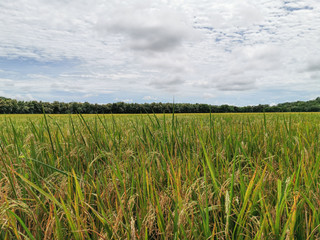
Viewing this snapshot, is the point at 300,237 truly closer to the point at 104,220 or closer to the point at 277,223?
the point at 277,223

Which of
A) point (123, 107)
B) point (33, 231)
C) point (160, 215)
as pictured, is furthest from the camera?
point (123, 107)

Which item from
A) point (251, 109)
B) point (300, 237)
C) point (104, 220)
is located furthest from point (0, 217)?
point (251, 109)

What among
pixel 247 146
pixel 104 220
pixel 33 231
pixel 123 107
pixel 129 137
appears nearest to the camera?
pixel 104 220

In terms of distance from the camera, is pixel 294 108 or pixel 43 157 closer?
pixel 43 157

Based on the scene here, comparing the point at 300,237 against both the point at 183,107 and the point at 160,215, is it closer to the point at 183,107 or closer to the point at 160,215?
the point at 160,215

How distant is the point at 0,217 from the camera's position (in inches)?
41.9

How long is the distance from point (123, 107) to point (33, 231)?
52756mm

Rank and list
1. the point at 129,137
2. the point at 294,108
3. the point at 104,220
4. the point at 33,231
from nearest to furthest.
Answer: the point at 104,220 → the point at 33,231 → the point at 129,137 → the point at 294,108

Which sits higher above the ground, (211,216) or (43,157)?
(43,157)

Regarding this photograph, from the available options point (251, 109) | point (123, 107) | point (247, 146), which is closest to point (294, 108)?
point (251, 109)

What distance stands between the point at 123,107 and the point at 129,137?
50983mm

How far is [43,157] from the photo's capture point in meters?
2.16

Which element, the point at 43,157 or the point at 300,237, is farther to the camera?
the point at 43,157

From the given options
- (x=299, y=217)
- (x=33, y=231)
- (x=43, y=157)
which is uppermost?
(x=43, y=157)
